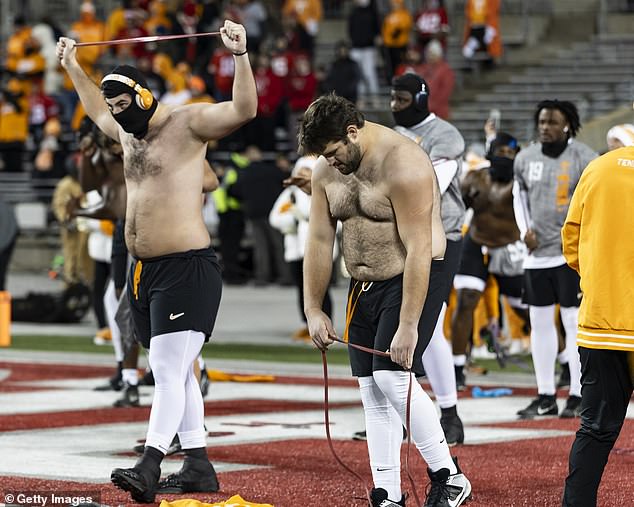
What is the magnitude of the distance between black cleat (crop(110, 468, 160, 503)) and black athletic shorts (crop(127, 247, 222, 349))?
744 mm

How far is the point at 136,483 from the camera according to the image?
741 centimetres

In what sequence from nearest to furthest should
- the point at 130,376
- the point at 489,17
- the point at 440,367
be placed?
Answer: the point at 440,367
the point at 130,376
the point at 489,17

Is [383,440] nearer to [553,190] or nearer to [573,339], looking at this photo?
[573,339]

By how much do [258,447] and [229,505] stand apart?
98.8 inches

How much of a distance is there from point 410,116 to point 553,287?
1.94m

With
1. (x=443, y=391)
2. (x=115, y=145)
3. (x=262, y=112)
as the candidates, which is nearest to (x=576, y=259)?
(x=443, y=391)

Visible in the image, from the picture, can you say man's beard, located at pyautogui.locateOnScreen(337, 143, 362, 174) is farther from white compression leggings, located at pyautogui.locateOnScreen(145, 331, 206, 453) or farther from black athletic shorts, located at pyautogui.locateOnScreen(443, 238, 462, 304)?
black athletic shorts, located at pyautogui.locateOnScreen(443, 238, 462, 304)

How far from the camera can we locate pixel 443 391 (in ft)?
31.4

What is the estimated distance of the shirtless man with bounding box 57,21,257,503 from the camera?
7.82 m

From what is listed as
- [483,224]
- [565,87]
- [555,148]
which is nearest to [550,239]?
[555,148]

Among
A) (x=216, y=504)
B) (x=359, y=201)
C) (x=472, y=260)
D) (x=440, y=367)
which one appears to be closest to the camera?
(x=359, y=201)

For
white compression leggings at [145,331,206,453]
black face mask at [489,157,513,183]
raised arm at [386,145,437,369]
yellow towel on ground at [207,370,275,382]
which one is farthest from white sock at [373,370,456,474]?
yellow towel on ground at [207,370,275,382]

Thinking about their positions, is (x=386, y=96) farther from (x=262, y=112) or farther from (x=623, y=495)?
(x=623, y=495)

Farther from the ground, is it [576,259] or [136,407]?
[576,259]
